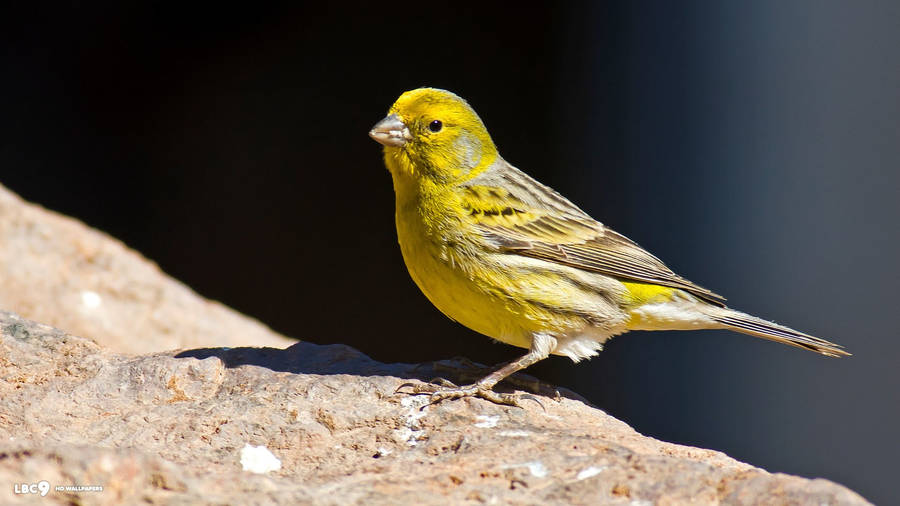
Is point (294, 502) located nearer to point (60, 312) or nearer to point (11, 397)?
point (11, 397)

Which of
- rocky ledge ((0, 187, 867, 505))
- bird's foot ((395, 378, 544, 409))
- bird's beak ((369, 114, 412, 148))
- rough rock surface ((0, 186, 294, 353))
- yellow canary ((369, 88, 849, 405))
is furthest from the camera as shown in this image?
rough rock surface ((0, 186, 294, 353))

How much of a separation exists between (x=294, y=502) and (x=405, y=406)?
121 cm

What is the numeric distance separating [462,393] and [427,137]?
4.66 ft

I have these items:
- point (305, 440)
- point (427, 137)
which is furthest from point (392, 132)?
point (305, 440)

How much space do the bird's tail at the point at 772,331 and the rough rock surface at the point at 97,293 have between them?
2.72 meters

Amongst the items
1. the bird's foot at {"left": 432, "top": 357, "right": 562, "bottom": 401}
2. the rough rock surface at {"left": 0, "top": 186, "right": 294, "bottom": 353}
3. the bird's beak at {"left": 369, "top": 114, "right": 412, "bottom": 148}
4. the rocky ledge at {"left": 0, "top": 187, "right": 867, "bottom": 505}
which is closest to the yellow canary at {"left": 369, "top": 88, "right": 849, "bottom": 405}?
the bird's beak at {"left": 369, "top": 114, "right": 412, "bottom": 148}

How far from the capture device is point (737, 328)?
4.59 metres

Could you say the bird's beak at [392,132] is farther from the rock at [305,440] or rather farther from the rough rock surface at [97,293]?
the rough rock surface at [97,293]

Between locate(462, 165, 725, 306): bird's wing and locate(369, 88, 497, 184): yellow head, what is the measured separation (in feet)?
0.45

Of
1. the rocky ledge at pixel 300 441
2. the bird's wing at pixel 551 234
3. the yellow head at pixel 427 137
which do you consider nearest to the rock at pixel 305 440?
the rocky ledge at pixel 300 441

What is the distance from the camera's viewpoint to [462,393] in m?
3.85

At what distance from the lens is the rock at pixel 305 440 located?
2480 mm

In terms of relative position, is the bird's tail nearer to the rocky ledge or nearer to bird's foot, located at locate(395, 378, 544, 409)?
the rocky ledge

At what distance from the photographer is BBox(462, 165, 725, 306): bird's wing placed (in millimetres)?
4499
